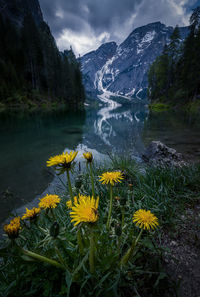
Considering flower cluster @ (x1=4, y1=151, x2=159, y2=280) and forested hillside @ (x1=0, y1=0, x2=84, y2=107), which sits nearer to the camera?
flower cluster @ (x1=4, y1=151, x2=159, y2=280)

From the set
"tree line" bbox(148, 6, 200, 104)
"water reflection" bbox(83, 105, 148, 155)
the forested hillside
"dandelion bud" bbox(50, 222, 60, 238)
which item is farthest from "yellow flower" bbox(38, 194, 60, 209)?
the forested hillside

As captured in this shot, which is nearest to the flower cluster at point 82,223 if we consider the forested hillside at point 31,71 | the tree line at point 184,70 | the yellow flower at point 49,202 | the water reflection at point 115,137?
the yellow flower at point 49,202

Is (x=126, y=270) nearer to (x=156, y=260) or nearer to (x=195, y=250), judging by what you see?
(x=156, y=260)

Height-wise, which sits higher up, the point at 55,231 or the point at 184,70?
the point at 184,70

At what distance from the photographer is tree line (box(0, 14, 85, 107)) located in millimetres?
32312

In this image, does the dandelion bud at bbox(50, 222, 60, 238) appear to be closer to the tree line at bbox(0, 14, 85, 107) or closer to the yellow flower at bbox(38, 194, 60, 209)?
the yellow flower at bbox(38, 194, 60, 209)

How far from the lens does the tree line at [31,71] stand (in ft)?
106

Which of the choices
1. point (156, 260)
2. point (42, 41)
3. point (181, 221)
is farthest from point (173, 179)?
point (42, 41)

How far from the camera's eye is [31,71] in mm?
42438

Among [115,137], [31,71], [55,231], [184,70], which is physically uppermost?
[31,71]

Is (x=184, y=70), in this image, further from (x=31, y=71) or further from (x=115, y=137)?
(x=31, y=71)

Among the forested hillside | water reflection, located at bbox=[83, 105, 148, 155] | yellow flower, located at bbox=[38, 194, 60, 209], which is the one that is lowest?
water reflection, located at bbox=[83, 105, 148, 155]

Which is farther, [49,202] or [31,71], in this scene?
[31,71]

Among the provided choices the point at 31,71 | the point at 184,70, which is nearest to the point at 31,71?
the point at 31,71
